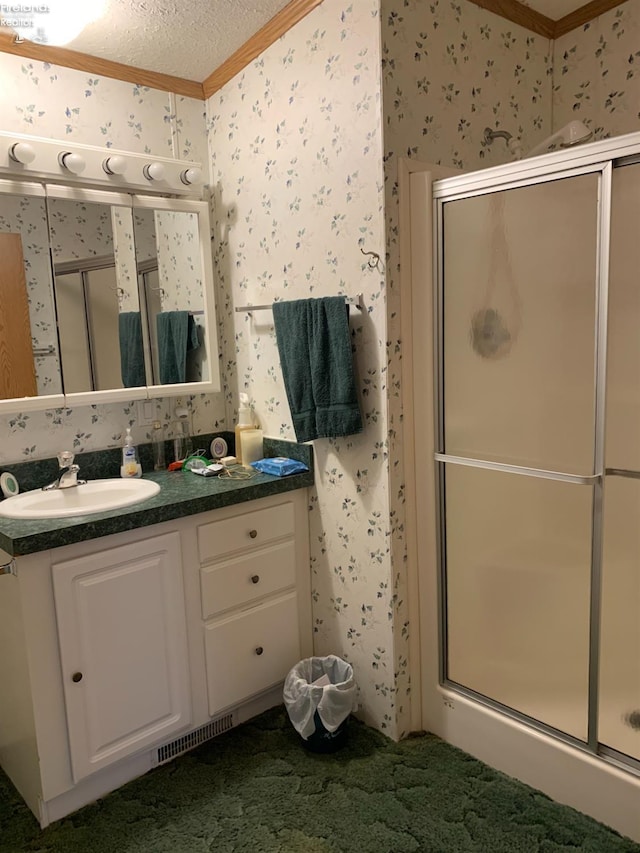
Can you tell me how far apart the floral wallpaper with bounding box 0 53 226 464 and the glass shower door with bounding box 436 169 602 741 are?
1213 millimetres

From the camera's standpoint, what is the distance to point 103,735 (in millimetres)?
1822

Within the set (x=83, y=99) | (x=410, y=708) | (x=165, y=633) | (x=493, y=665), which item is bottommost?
(x=410, y=708)

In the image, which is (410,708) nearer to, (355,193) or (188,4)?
(355,193)

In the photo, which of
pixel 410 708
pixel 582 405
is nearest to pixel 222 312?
pixel 582 405

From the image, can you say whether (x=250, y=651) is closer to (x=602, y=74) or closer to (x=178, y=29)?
(x=178, y=29)

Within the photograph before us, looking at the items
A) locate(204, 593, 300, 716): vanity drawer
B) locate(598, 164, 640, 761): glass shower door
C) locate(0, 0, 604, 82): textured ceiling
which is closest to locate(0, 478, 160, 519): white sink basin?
locate(204, 593, 300, 716): vanity drawer

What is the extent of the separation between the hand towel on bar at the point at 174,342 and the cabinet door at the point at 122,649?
0.72 metres

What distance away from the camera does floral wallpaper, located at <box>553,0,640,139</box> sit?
206 centimetres

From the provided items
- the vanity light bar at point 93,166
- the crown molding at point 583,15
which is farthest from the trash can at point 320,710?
the crown molding at point 583,15

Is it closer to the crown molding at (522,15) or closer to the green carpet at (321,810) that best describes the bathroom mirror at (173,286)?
the crown molding at (522,15)

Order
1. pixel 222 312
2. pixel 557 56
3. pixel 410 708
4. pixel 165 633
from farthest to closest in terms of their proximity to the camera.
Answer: pixel 222 312 < pixel 557 56 < pixel 410 708 < pixel 165 633

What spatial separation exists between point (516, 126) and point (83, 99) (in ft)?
5.11

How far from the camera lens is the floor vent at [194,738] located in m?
2.02

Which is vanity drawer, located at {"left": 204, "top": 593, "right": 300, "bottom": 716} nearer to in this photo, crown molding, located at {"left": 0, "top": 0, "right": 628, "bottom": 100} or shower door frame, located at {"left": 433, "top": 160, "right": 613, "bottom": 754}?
shower door frame, located at {"left": 433, "top": 160, "right": 613, "bottom": 754}
